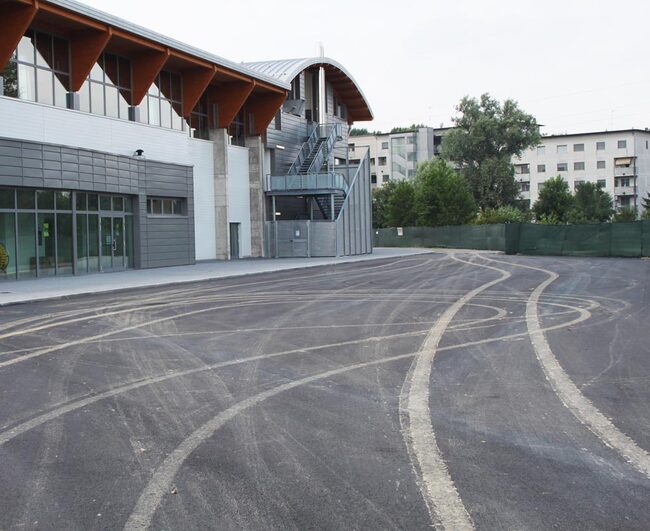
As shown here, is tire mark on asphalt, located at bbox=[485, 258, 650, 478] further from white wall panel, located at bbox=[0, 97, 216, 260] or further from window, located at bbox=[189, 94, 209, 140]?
window, located at bbox=[189, 94, 209, 140]

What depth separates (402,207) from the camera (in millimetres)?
75062

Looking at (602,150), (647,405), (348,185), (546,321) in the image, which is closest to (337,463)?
(647,405)

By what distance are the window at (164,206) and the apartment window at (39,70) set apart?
6.19 m

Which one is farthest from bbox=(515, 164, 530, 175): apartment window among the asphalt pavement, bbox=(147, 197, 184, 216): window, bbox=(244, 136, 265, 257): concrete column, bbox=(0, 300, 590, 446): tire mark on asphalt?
bbox=(0, 300, 590, 446): tire mark on asphalt

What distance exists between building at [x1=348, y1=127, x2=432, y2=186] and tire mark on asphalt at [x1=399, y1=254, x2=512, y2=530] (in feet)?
334

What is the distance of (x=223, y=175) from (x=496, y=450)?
34268mm

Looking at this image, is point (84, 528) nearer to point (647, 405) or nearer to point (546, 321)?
point (647, 405)

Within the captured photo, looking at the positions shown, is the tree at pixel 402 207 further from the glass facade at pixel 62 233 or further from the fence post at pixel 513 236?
the glass facade at pixel 62 233

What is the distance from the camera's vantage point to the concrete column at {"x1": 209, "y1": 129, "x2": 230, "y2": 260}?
126 ft

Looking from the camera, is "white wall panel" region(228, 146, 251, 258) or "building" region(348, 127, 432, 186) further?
"building" region(348, 127, 432, 186)

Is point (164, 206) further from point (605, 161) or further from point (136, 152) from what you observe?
point (605, 161)

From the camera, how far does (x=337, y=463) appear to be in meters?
5.16

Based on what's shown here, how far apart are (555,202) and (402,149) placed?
33717 mm

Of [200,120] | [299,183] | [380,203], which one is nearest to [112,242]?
[200,120]
